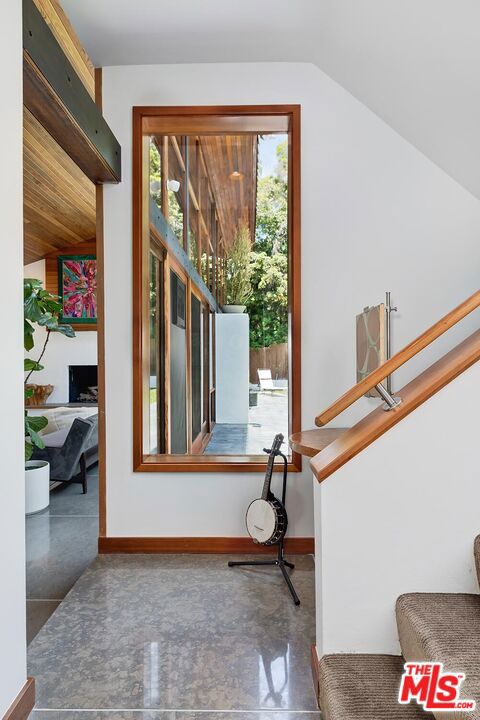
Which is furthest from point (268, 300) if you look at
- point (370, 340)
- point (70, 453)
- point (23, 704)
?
point (70, 453)

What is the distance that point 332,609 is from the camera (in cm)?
136

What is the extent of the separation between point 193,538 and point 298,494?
0.66 meters

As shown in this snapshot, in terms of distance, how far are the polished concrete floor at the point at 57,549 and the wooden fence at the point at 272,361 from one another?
150cm

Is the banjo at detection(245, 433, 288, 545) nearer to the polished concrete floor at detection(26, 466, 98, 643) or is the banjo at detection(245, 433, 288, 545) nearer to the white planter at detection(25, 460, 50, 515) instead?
the polished concrete floor at detection(26, 466, 98, 643)

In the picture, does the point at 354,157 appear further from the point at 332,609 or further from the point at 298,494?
the point at 332,609

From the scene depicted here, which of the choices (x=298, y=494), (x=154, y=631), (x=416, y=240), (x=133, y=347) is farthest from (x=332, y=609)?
(x=416, y=240)

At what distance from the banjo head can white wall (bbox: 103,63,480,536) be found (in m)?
0.24

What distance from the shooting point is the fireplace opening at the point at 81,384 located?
8195 mm

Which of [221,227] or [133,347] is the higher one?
[221,227]

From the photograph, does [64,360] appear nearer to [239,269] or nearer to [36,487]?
[36,487]

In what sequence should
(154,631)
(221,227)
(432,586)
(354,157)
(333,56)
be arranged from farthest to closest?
(221,227)
(354,157)
(333,56)
(154,631)
(432,586)

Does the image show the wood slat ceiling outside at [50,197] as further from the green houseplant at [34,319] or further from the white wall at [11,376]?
the white wall at [11,376]

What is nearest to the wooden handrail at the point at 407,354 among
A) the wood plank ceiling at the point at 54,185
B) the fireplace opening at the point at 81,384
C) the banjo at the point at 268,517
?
the banjo at the point at 268,517

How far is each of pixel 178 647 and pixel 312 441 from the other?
3.22ft
